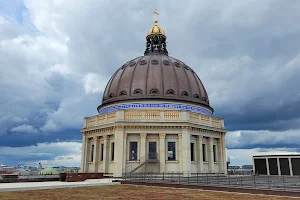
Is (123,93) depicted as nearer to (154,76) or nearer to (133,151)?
(154,76)

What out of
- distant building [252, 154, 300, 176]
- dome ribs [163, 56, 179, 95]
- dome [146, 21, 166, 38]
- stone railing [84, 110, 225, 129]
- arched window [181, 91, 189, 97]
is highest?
dome [146, 21, 166, 38]

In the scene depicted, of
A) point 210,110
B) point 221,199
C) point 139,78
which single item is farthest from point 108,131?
point 221,199

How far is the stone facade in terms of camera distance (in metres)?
35.3

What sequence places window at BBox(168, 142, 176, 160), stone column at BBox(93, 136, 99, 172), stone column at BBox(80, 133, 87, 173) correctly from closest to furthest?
window at BBox(168, 142, 176, 160) < stone column at BBox(93, 136, 99, 172) < stone column at BBox(80, 133, 87, 173)

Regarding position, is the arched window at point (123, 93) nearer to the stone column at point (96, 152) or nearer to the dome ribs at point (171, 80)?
the dome ribs at point (171, 80)

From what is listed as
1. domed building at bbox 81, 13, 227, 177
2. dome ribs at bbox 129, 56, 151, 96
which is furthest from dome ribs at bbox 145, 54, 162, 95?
dome ribs at bbox 129, 56, 151, 96

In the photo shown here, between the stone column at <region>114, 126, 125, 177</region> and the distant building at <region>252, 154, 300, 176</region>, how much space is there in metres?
24.3

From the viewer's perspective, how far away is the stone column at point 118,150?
113 feet

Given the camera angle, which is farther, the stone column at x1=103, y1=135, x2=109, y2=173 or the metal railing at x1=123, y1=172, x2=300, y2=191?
the stone column at x1=103, y1=135, x2=109, y2=173

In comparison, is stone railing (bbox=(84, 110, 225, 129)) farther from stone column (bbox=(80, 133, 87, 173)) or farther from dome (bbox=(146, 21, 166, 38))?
dome (bbox=(146, 21, 166, 38))

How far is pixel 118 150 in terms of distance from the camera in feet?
115

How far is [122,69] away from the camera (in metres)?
49.5

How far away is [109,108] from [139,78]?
268 inches

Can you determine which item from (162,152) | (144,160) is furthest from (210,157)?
(144,160)
